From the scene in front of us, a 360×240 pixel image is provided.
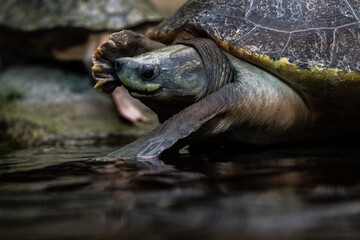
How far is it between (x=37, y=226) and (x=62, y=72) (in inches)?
219

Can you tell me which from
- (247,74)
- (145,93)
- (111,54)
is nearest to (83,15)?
(111,54)

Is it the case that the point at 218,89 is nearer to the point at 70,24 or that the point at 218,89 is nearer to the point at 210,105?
the point at 210,105

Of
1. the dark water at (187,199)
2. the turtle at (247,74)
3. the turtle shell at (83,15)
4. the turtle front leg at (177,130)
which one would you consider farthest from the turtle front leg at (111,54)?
the turtle shell at (83,15)

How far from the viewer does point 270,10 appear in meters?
2.98

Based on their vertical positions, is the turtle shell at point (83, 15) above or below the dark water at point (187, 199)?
above

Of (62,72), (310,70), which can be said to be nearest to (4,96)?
(62,72)

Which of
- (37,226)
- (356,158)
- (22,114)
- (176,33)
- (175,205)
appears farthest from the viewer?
(22,114)

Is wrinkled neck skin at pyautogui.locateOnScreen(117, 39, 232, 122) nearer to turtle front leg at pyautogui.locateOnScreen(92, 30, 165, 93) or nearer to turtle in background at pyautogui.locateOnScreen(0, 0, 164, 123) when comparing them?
turtle front leg at pyautogui.locateOnScreen(92, 30, 165, 93)

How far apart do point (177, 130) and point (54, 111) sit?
3.41m

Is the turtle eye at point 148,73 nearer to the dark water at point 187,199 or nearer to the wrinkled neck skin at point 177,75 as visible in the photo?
the wrinkled neck skin at point 177,75

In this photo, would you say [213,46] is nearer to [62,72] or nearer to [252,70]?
[252,70]

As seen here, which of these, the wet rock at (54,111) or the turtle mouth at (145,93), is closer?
the turtle mouth at (145,93)

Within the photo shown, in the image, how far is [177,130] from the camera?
2.61 metres

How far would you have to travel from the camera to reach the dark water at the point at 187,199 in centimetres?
118
